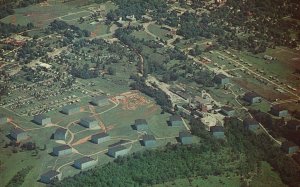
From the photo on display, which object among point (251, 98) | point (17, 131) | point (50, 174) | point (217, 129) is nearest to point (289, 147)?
point (217, 129)

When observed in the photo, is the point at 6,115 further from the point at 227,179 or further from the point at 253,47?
the point at 253,47

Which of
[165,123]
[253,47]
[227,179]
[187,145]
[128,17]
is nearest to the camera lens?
[227,179]

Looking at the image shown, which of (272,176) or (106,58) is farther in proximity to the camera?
(106,58)

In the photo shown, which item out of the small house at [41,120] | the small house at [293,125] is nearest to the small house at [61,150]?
the small house at [41,120]

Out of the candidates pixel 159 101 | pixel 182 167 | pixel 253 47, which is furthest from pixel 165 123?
pixel 253 47

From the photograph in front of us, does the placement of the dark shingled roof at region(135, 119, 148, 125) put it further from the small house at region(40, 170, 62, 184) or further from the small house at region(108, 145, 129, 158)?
the small house at region(40, 170, 62, 184)

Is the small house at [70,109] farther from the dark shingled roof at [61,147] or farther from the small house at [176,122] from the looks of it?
the small house at [176,122]

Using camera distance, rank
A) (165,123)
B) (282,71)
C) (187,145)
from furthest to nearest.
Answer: (282,71) → (165,123) → (187,145)
